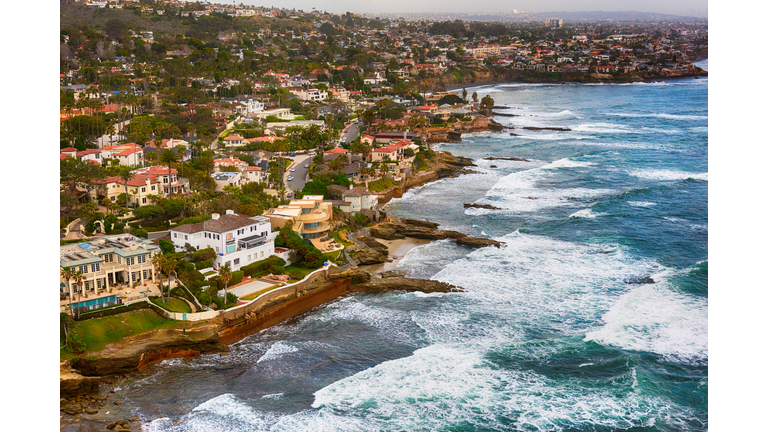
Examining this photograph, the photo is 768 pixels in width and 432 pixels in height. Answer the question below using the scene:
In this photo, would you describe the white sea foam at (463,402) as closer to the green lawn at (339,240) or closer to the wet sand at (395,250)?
the wet sand at (395,250)

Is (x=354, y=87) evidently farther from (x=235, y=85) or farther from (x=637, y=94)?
(x=637, y=94)

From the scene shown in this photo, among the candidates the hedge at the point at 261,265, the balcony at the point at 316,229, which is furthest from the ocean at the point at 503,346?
the balcony at the point at 316,229

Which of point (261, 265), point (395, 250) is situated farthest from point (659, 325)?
point (261, 265)

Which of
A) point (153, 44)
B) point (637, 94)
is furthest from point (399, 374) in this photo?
point (637, 94)

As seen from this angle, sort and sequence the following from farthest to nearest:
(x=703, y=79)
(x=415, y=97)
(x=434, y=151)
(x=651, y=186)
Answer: (x=703, y=79) → (x=415, y=97) → (x=434, y=151) → (x=651, y=186)

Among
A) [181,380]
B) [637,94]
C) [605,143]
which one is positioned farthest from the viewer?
[637,94]

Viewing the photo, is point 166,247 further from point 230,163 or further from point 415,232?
point 230,163

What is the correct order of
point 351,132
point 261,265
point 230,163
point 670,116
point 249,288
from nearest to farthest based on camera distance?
point 249,288, point 261,265, point 230,163, point 351,132, point 670,116
